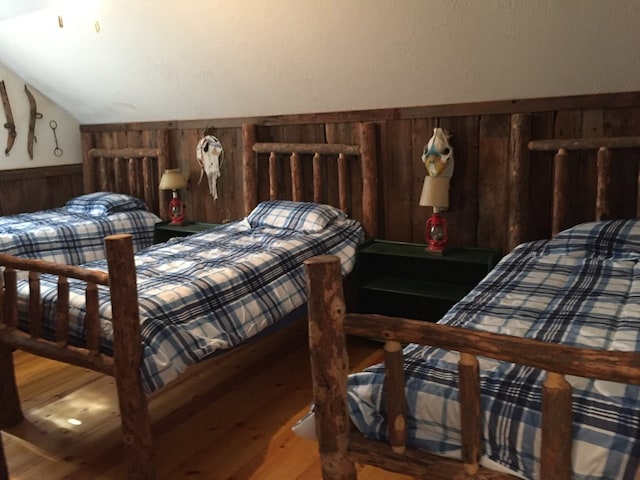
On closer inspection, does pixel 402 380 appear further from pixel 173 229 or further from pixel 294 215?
pixel 173 229

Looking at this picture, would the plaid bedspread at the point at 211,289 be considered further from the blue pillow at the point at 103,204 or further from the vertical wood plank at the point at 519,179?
the blue pillow at the point at 103,204

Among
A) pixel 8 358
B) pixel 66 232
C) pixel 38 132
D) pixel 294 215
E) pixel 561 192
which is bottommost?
pixel 8 358

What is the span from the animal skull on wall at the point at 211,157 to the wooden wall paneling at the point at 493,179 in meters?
2.04

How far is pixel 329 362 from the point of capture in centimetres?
155

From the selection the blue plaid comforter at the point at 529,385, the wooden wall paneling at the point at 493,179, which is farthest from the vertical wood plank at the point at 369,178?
the blue plaid comforter at the point at 529,385

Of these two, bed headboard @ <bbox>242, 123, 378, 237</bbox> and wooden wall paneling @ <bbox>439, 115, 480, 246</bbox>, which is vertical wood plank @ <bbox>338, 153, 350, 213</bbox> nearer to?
bed headboard @ <bbox>242, 123, 378, 237</bbox>

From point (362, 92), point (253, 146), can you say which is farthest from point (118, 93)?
point (362, 92)

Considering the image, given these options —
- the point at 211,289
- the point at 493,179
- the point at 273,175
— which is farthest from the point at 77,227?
the point at 493,179

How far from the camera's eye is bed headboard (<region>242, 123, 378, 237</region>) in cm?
371

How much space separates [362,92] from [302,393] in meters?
1.85

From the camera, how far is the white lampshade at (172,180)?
4430mm

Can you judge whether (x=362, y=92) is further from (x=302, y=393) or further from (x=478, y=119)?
(x=302, y=393)

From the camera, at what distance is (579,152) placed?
3.07 m

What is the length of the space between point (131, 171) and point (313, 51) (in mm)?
2346
